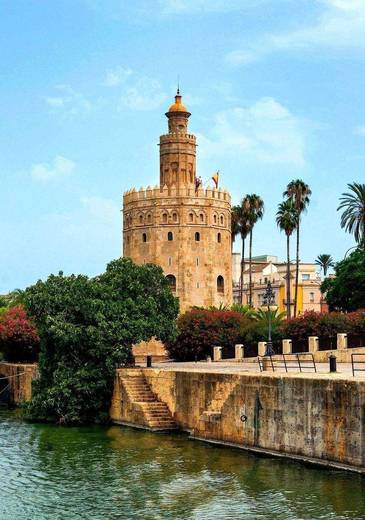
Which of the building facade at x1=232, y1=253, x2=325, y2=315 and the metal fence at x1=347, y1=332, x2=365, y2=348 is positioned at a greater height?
the building facade at x1=232, y1=253, x2=325, y2=315

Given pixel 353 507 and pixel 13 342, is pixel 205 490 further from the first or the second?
pixel 13 342

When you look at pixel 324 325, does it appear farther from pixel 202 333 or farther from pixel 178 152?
pixel 178 152

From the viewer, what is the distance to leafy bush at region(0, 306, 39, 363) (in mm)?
50156

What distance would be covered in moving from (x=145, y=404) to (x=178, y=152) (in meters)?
41.4

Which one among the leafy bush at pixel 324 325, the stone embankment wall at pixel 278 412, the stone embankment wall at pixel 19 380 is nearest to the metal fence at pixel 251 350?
the leafy bush at pixel 324 325

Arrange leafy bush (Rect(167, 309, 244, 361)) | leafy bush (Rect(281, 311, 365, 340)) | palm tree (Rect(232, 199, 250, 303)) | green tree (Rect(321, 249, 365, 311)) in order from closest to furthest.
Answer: leafy bush (Rect(281, 311, 365, 340))
leafy bush (Rect(167, 309, 244, 361))
green tree (Rect(321, 249, 365, 311))
palm tree (Rect(232, 199, 250, 303))

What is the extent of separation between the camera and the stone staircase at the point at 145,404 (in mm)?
32812

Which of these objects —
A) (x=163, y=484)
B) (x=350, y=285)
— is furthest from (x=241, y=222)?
(x=163, y=484)

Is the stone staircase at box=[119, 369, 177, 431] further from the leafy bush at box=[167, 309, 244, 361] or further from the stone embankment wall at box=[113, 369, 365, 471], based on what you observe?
the leafy bush at box=[167, 309, 244, 361]

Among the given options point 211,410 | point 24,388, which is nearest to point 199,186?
point 24,388

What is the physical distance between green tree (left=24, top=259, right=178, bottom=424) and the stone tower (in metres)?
30.5

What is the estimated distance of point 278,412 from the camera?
26.3 metres

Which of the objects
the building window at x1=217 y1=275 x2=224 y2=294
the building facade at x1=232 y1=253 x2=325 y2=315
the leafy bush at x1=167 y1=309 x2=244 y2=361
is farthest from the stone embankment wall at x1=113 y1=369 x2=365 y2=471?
the building facade at x1=232 y1=253 x2=325 y2=315

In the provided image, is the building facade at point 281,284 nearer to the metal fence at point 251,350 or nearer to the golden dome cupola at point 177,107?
the golden dome cupola at point 177,107
